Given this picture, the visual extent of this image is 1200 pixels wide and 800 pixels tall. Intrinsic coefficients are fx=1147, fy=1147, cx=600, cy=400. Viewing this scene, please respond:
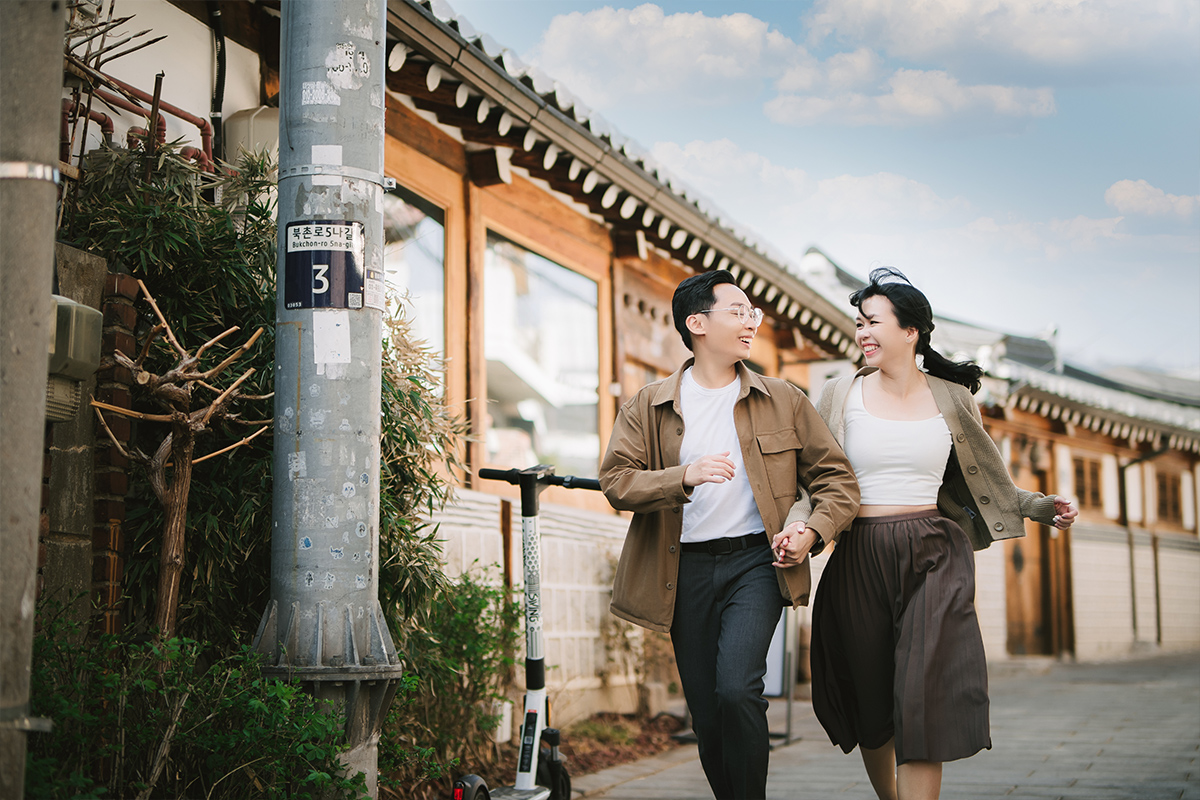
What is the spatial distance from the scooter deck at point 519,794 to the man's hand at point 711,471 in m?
1.67

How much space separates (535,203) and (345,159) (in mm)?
4935

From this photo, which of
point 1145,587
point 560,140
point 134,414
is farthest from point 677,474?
point 1145,587

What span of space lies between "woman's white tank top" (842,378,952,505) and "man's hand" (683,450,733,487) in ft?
2.51

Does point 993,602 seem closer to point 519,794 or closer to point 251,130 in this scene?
point 519,794

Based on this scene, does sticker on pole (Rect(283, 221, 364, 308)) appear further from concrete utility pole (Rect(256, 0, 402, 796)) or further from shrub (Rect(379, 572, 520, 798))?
shrub (Rect(379, 572, 520, 798))

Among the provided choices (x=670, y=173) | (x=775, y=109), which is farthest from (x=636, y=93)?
(x=775, y=109)

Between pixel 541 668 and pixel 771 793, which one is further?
pixel 771 793

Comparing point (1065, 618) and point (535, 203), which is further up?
point (535, 203)

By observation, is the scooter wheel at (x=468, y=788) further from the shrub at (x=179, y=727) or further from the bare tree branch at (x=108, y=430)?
the bare tree branch at (x=108, y=430)

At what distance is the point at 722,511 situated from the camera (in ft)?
13.0

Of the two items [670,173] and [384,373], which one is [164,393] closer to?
[384,373]

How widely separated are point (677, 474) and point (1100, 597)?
19.2 m

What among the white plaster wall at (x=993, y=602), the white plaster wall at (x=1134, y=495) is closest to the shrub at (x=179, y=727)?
the white plaster wall at (x=993, y=602)

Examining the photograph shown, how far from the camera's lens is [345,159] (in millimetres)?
3830
